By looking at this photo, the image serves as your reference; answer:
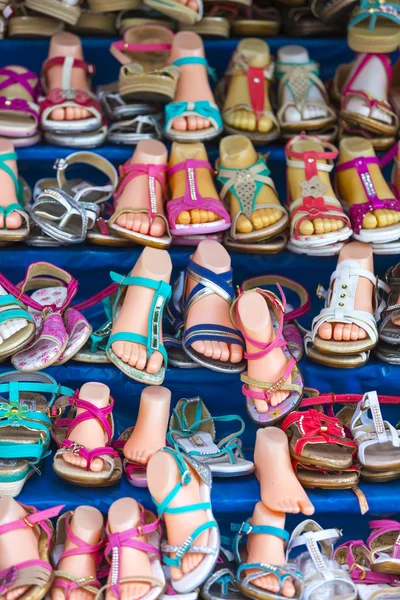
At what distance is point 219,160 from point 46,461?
1.16 meters

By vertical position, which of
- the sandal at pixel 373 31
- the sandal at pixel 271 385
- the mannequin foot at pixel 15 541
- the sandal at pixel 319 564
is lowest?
the sandal at pixel 319 564

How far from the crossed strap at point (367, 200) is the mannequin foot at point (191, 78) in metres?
0.55

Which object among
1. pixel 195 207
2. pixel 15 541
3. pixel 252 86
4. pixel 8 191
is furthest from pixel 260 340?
pixel 252 86

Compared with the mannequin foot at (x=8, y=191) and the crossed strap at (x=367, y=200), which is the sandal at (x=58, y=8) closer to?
the mannequin foot at (x=8, y=191)

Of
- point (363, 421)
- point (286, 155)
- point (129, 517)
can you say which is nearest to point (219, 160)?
point (286, 155)

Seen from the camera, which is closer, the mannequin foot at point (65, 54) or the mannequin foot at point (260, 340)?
the mannequin foot at point (260, 340)

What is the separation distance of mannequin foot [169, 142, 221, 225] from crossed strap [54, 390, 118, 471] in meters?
0.63

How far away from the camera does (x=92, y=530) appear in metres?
2.07

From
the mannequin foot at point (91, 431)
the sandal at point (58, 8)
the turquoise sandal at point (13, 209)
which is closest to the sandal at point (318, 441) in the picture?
the mannequin foot at point (91, 431)

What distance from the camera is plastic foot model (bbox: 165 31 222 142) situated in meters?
2.77

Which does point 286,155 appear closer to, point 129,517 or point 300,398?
point 300,398

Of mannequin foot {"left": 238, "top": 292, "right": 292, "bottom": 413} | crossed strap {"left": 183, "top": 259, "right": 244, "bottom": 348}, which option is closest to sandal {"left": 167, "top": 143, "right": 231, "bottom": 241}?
crossed strap {"left": 183, "top": 259, "right": 244, "bottom": 348}

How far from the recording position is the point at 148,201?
2562mm

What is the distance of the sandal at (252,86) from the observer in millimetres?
2831
